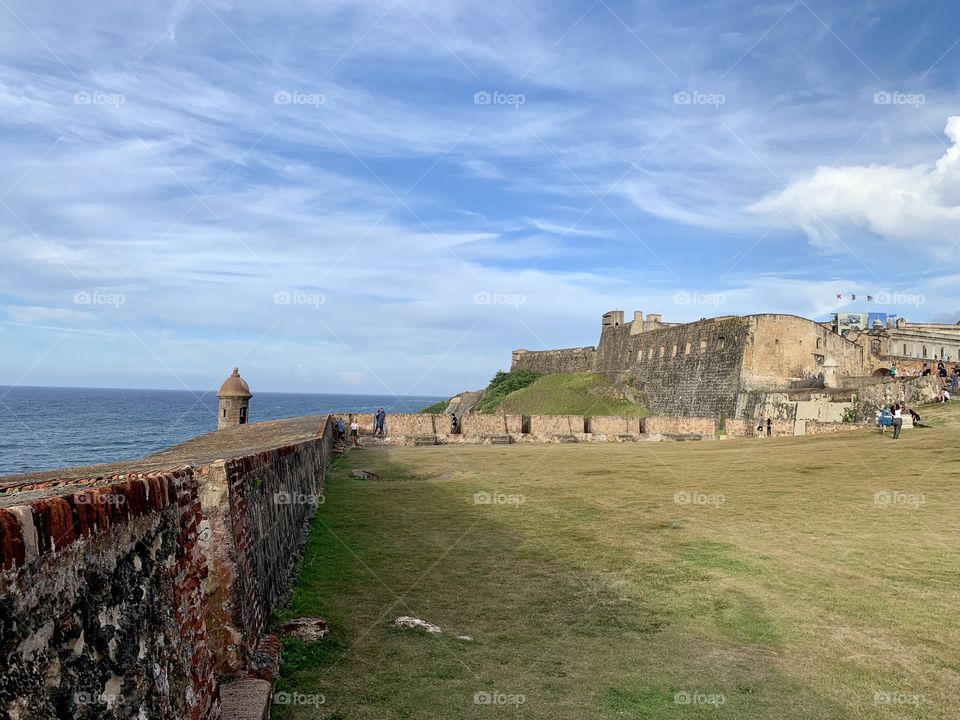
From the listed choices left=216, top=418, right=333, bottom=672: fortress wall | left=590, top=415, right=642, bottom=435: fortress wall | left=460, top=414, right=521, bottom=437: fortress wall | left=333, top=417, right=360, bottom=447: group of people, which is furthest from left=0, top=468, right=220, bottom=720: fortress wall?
left=590, top=415, right=642, bottom=435: fortress wall

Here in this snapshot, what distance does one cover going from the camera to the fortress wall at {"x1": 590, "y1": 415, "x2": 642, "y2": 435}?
3002 centimetres

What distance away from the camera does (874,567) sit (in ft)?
26.8

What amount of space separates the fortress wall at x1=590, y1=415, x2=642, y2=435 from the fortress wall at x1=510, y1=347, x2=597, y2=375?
110ft

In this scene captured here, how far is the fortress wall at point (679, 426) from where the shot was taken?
30.8 metres

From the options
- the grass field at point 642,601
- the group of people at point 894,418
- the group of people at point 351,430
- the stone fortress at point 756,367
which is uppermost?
the stone fortress at point 756,367

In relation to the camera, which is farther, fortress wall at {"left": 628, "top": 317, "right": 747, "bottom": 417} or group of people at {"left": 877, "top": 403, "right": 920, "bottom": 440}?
fortress wall at {"left": 628, "top": 317, "right": 747, "bottom": 417}

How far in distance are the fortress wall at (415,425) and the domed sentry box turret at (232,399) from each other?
22.4 ft

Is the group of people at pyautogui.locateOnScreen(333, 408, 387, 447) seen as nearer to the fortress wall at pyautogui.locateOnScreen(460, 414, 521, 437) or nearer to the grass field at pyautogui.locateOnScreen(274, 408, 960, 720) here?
the fortress wall at pyautogui.locateOnScreen(460, 414, 521, 437)

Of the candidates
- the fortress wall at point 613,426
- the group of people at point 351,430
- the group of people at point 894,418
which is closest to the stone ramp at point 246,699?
the group of people at point 894,418

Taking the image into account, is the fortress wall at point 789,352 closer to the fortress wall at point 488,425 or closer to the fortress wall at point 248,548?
the fortress wall at point 488,425

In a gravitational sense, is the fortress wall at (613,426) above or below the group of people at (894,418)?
below

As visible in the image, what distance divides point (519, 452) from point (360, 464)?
548 centimetres

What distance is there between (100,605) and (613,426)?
28478 mm

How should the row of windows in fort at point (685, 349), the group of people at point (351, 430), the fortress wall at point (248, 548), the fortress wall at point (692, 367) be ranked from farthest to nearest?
the row of windows in fort at point (685, 349), the fortress wall at point (692, 367), the group of people at point (351, 430), the fortress wall at point (248, 548)
